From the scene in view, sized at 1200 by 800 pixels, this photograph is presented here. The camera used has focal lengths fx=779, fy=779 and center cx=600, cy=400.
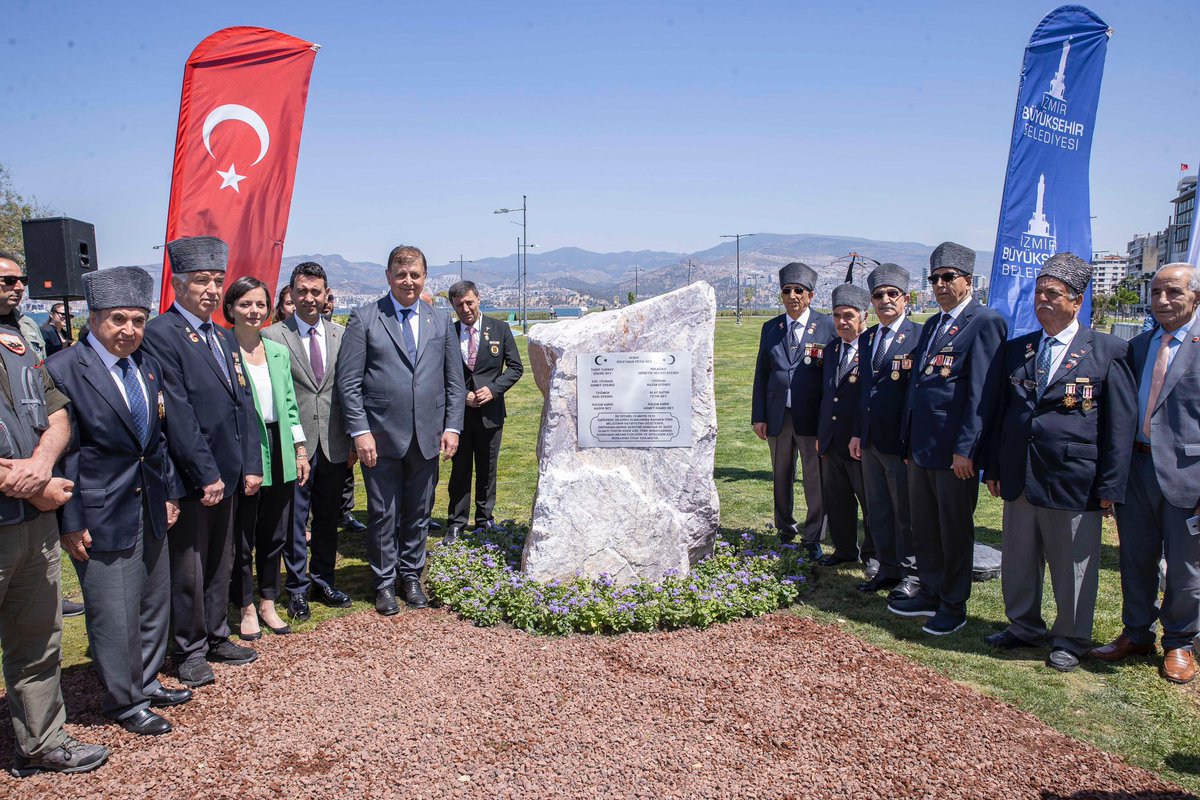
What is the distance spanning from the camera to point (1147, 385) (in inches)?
191

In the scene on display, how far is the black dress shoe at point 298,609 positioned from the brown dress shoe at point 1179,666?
5608mm

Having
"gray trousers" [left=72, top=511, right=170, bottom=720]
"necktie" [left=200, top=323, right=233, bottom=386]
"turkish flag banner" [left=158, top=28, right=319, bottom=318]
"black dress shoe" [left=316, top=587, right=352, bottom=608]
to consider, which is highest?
"turkish flag banner" [left=158, top=28, right=319, bottom=318]

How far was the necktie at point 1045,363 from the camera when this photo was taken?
4.82 metres

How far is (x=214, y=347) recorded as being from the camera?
4711 millimetres

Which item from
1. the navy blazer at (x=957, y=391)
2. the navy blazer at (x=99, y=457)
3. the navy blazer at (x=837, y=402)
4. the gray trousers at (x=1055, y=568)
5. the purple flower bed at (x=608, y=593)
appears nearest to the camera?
the navy blazer at (x=99, y=457)

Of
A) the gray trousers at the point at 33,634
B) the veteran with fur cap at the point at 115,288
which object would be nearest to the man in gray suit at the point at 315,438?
the veteran with fur cap at the point at 115,288

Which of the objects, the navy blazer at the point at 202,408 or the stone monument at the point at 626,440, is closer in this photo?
the navy blazer at the point at 202,408

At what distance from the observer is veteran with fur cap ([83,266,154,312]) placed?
3838 mm

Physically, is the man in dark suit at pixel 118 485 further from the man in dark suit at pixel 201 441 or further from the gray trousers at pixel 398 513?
the gray trousers at pixel 398 513

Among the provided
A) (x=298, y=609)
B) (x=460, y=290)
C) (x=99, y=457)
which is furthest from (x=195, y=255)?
(x=460, y=290)

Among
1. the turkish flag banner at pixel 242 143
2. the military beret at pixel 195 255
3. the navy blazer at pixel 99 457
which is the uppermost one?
the turkish flag banner at pixel 242 143

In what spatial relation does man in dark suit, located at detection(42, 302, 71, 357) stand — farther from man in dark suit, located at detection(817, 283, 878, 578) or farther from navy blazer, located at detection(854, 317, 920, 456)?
navy blazer, located at detection(854, 317, 920, 456)

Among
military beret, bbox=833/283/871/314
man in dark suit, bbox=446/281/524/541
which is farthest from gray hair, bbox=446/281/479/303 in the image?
military beret, bbox=833/283/871/314

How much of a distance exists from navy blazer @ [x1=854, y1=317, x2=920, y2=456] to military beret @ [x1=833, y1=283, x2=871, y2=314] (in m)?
0.52
